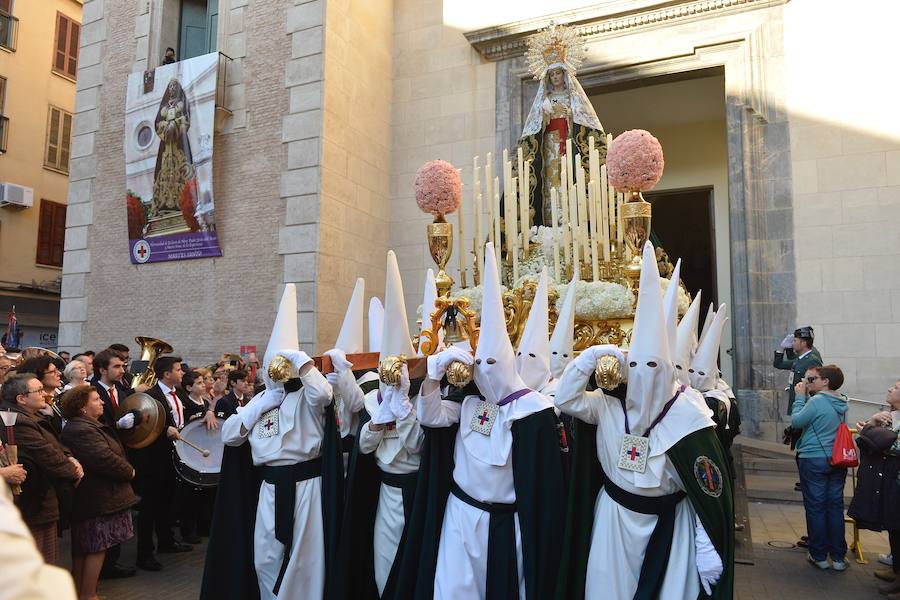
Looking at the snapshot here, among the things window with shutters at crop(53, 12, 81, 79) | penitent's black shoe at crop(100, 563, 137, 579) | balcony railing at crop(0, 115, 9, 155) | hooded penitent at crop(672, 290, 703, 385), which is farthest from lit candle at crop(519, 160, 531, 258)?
window with shutters at crop(53, 12, 81, 79)

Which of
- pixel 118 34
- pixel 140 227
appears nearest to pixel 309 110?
pixel 140 227

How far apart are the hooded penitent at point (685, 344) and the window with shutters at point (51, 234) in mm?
17126

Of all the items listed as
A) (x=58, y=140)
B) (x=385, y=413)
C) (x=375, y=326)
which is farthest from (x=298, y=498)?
(x=58, y=140)

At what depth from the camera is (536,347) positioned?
380 centimetres

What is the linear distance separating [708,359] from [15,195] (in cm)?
1722

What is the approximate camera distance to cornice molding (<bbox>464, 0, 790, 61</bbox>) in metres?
10.1

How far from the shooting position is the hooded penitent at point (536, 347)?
3.75m

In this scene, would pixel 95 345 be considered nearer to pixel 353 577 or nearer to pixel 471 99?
pixel 471 99

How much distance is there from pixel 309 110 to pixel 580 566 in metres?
8.96

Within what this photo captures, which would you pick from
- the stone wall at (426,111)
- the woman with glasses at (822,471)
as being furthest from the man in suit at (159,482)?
the stone wall at (426,111)

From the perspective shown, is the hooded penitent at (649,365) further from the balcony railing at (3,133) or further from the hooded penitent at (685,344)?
the balcony railing at (3,133)

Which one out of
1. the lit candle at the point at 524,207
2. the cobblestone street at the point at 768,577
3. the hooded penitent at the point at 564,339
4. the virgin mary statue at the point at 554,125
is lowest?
the cobblestone street at the point at 768,577

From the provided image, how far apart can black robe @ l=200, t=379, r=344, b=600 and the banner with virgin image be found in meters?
7.46

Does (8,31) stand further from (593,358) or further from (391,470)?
(593,358)
